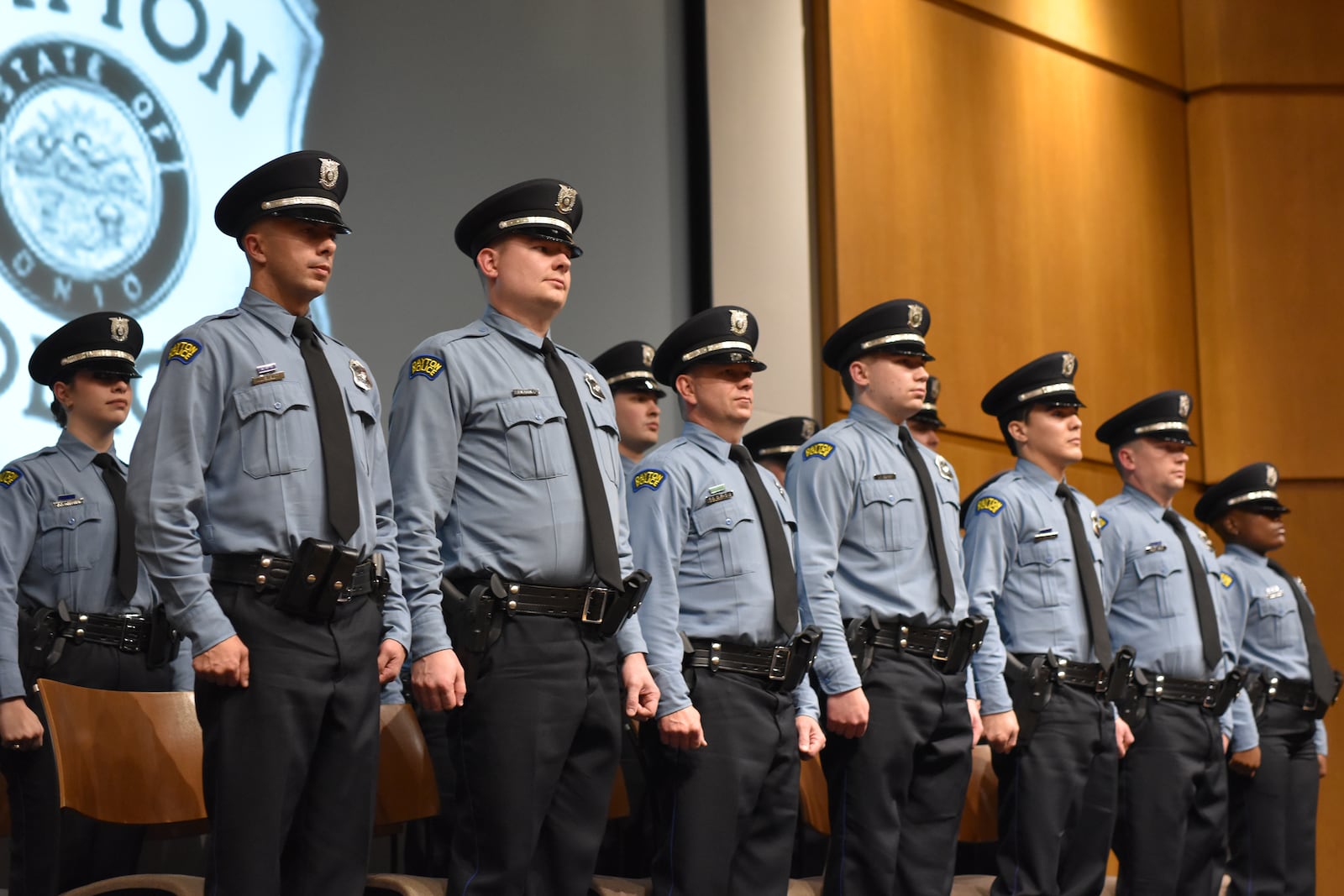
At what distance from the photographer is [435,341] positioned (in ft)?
9.43

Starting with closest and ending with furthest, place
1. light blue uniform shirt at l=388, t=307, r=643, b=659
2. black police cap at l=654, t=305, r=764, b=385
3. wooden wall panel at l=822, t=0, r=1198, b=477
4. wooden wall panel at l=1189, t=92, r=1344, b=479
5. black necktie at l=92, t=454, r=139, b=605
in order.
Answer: light blue uniform shirt at l=388, t=307, r=643, b=659 → black necktie at l=92, t=454, r=139, b=605 → black police cap at l=654, t=305, r=764, b=385 → wooden wall panel at l=822, t=0, r=1198, b=477 → wooden wall panel at l=1189, t=92, r=1344, b=479

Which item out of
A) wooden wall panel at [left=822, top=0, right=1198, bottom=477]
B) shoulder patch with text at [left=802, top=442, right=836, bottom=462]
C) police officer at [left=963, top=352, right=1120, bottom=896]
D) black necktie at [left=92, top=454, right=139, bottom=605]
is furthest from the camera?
wooden wall panel at [left=822, top=0, right=1198, bottom=477]

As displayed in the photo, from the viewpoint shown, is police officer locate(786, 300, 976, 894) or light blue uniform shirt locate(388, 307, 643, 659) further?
police officer locate(786, 300, 976, 894)

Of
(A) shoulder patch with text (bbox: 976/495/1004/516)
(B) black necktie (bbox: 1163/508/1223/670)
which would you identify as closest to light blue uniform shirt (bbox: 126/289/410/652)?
(A) shoulder patch with text (bbox: 976/495/1004/516)

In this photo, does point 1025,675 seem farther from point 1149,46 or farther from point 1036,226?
point 1149,46

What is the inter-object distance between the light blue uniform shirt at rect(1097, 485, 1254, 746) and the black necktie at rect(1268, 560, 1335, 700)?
88cm

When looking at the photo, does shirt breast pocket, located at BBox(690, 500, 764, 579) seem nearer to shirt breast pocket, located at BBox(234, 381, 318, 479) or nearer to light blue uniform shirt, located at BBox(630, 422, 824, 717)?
light blue uniform shirt, located at BBox(630, 422, 824, 717)

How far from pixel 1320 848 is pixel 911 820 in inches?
162

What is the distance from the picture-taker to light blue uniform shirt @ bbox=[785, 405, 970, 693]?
3574mm

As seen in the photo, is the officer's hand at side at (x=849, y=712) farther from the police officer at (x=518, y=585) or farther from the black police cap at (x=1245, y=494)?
the black police cap at (x=1245, y=494)

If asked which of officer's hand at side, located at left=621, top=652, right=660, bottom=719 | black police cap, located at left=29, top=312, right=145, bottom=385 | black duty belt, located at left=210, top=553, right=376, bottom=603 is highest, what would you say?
black police cap, located at left=29, top=312, right=145, bottom=385

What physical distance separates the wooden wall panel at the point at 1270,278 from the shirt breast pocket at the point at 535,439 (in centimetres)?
511

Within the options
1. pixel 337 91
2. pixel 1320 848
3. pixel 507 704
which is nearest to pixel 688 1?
pixel 337 91

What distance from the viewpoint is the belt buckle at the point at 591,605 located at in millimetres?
2689
